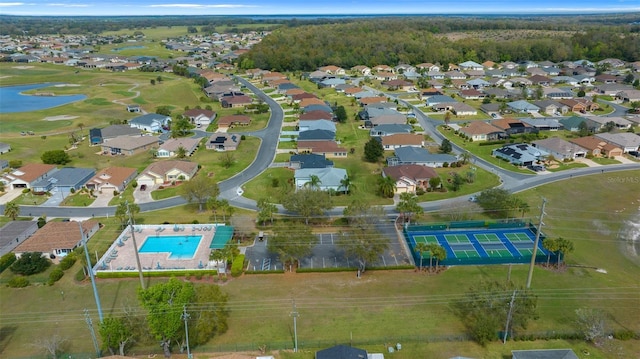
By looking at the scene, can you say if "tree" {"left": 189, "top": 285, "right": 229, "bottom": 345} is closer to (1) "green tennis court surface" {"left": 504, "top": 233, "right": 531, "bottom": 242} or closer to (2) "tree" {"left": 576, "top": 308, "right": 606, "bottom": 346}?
(2) "tree" {"left": 576, "top": 308, "right": 606, "bottom": 346}

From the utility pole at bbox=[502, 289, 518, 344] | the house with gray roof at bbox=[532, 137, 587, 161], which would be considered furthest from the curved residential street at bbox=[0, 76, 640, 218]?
the utility pole at bbox=[502, 289, 518, 344]

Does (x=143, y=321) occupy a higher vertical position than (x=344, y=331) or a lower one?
higher

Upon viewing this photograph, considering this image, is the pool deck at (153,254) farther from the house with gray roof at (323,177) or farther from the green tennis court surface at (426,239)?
the green tennis court surface at (426,239)

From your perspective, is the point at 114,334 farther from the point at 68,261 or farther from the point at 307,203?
the point at 307,203

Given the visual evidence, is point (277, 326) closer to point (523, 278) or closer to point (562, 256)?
point (523, 278)

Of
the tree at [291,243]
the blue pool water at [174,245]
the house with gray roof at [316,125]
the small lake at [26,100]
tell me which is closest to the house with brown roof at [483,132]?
the house with gray roof at [316,125]

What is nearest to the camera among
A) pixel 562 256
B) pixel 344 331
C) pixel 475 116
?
pixel 344 331

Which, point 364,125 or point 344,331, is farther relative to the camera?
point 364,125

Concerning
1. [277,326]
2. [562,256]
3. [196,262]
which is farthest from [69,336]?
[562,256]
